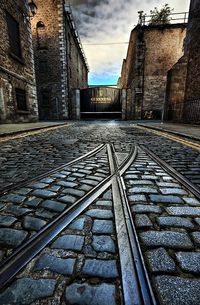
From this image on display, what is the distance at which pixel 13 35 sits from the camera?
11633mm

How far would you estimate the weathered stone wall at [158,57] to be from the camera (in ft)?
68.7

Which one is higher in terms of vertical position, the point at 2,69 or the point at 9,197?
the point at 2,69

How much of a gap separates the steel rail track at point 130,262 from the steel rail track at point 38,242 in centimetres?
35

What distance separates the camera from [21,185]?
2.19 metres

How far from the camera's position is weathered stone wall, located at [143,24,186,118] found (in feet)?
68.7

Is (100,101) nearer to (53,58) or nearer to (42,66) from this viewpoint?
(53,58)

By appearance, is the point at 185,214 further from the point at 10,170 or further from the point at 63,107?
the point at 63,107

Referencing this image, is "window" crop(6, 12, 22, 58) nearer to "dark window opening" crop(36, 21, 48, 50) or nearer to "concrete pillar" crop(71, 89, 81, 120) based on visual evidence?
"concrete pillar" crop(71, 89, 81, 120)

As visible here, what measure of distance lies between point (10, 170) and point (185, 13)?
26.6 m

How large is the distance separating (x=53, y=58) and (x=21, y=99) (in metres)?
11.3

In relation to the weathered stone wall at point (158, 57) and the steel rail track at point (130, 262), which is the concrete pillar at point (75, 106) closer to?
the weathered stone wall at point (158, 57)

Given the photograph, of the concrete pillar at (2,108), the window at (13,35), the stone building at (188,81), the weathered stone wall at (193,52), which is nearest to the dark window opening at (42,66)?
the window at (13,35)

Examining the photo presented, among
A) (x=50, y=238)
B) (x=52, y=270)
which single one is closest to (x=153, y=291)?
(x=52, y=270)

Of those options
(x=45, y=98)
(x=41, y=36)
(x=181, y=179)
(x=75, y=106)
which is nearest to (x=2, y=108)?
(x=181, y=179)
